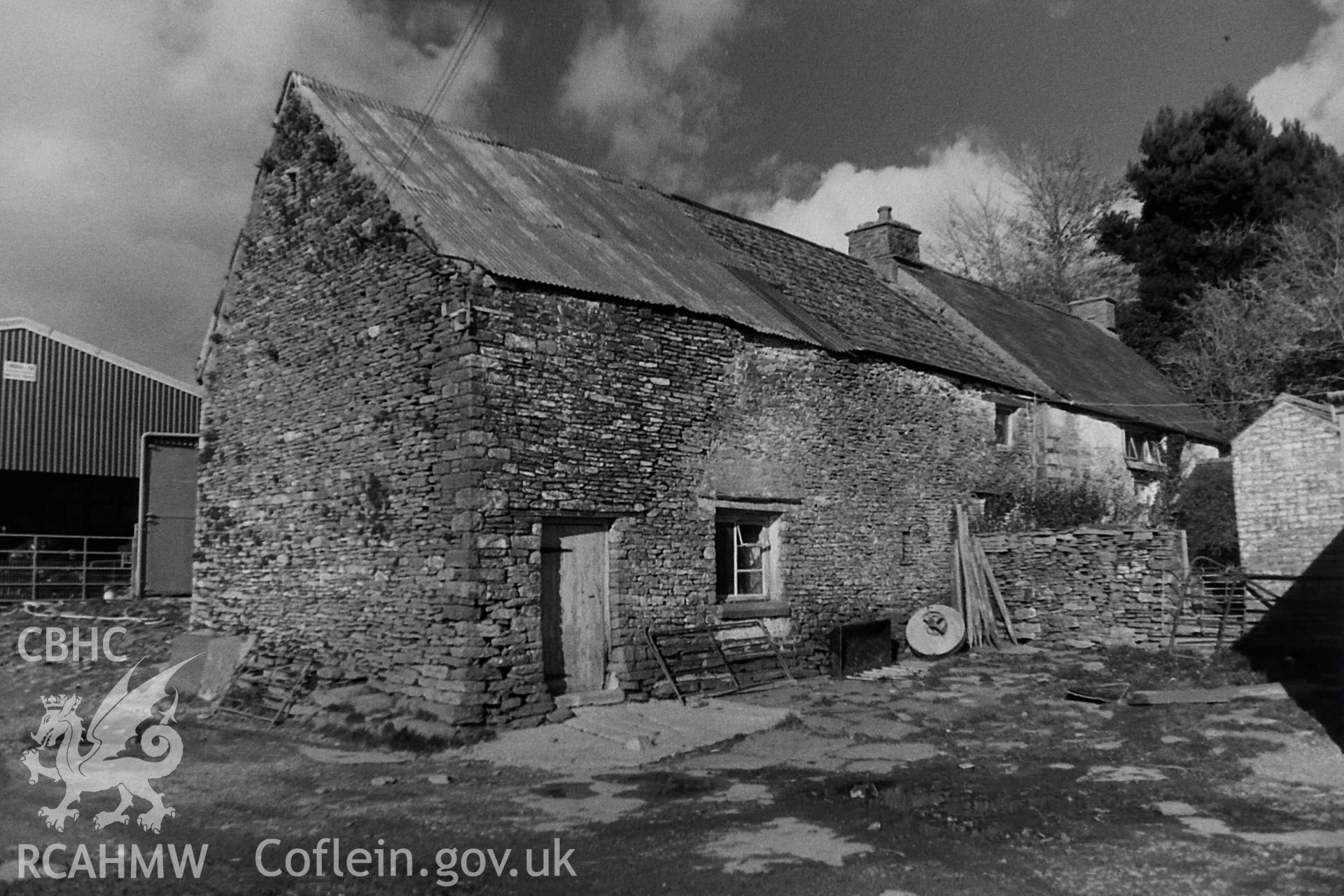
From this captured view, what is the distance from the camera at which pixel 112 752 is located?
1020cm

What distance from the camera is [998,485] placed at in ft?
64.2

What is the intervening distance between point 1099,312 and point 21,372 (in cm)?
2965

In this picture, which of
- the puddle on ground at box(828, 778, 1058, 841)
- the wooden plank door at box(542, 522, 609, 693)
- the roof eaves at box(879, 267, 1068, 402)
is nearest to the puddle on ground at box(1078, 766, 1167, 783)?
the puddle on ground at box(828, 778, 1058, 841)

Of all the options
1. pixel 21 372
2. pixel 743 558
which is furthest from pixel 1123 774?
pixel 21 372

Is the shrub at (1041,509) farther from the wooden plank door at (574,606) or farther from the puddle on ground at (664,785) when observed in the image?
the puddle on ground at (664,785)

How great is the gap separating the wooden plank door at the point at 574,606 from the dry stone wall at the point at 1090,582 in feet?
28.3

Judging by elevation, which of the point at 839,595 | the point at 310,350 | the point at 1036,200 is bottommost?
the point at 839,595

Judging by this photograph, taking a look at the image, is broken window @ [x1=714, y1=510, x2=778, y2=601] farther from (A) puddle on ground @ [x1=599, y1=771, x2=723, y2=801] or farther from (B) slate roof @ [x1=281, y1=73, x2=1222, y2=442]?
(A) puddle on ground @ [x1=599, y1=771, x2=723, y2=801]

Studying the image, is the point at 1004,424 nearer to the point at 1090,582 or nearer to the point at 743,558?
the point at 1090,582

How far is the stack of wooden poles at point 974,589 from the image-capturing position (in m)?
17.8

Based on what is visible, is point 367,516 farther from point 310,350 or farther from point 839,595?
point 839,595

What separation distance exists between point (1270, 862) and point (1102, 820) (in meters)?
1.15

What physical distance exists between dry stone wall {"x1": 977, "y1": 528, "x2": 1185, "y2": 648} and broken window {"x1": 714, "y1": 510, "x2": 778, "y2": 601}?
17.2 feet

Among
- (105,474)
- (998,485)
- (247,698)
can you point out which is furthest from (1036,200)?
(247,698)
